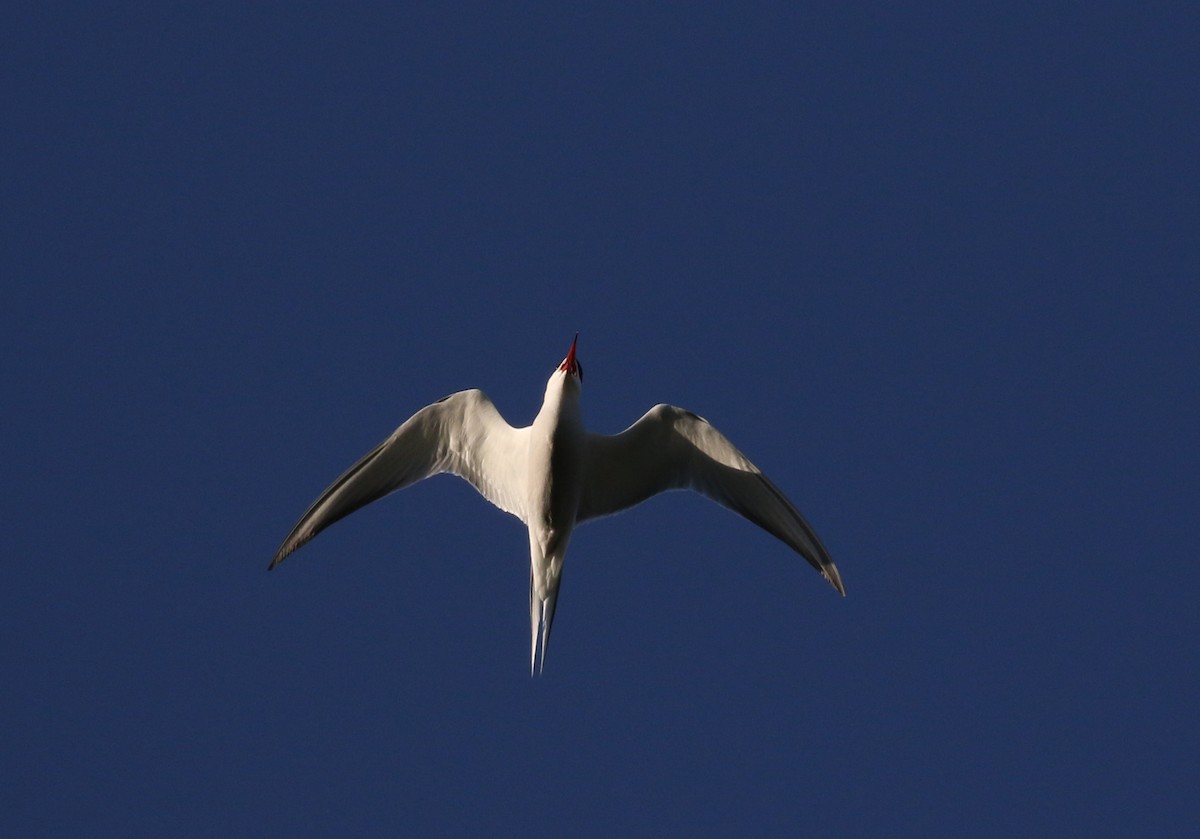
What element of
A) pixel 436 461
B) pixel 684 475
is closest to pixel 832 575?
pixel 684 475

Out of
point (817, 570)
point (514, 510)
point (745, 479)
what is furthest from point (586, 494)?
point (817, 570)

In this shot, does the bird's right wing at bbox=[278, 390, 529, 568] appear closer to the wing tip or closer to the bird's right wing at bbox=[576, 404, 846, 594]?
the bird's right wing at bbox=[576, 404, 846, 594]

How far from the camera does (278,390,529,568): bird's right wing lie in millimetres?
12906

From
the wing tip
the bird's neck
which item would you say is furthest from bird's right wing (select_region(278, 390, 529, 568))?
the wing tip

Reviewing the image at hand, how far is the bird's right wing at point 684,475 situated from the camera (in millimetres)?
12758

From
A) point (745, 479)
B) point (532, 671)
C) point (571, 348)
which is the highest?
point (571, 348)

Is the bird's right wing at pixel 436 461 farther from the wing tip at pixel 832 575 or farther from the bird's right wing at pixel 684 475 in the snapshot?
the wing tip at pixel 832 575

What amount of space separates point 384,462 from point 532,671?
8.61 ft

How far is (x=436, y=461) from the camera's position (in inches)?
523

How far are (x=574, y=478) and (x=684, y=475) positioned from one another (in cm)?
141

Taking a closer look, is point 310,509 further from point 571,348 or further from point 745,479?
point 745,479

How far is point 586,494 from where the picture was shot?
510 inches

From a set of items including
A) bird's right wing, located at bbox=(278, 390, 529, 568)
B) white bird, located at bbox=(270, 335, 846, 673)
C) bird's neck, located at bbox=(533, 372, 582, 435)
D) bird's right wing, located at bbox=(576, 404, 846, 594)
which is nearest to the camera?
bird's neck, located at bbox=(533, 372, 582, 435)

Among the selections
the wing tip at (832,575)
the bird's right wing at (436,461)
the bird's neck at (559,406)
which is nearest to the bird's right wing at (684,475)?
the wing tip at (832,575)
